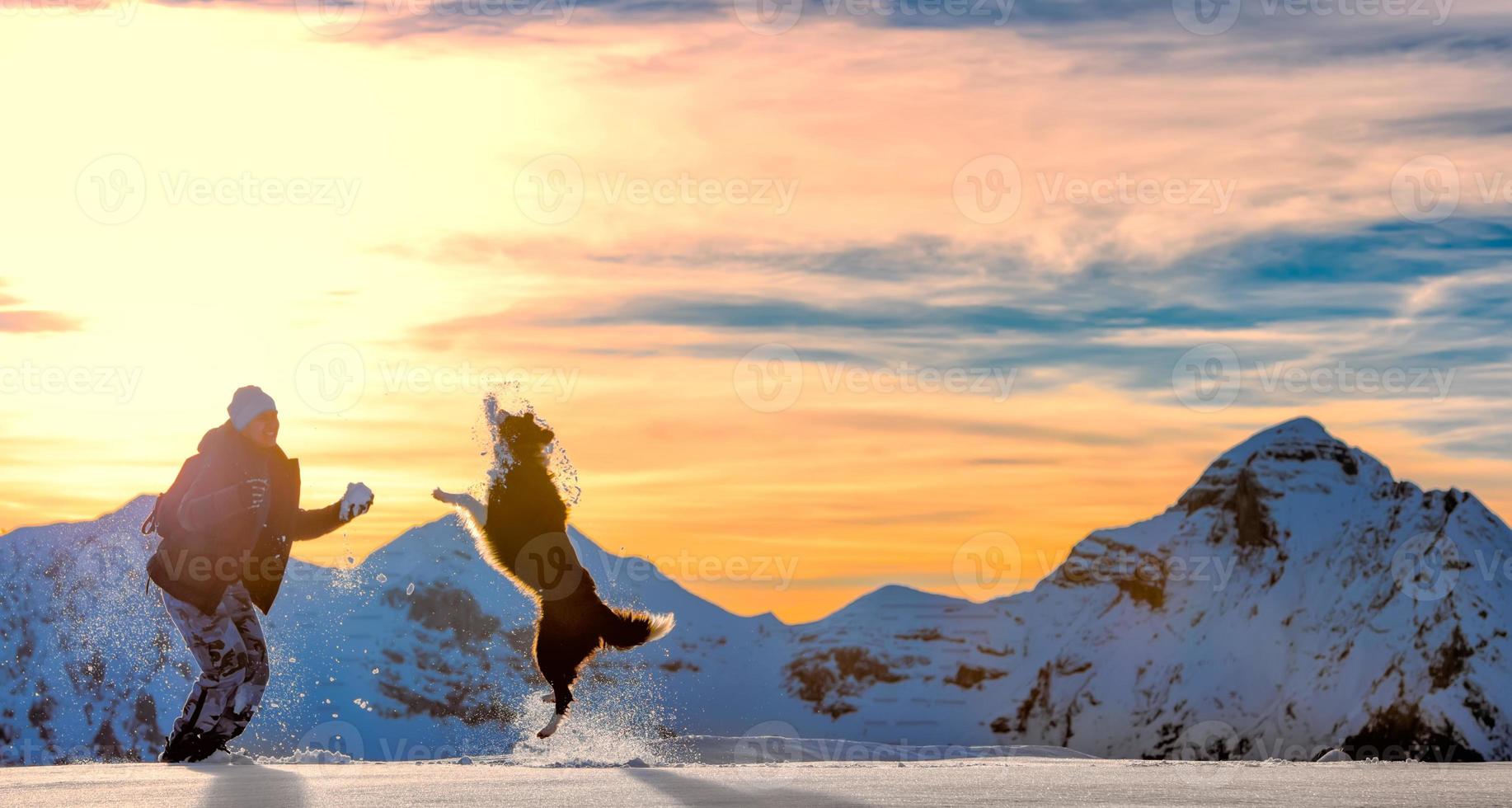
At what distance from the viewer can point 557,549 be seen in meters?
15.9

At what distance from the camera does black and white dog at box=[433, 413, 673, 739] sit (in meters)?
15.8

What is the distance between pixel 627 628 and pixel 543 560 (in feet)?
3.60

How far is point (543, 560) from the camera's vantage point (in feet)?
51.9

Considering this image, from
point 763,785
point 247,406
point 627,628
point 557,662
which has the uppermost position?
point 247,406

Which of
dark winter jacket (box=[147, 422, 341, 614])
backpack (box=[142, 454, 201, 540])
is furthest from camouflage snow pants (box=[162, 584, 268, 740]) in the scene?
backpack (box=[142, 454, 201, 540])

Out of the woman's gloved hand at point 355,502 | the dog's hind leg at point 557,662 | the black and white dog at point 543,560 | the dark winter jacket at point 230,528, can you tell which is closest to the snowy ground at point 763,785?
the dark winter jacket at point 230,528

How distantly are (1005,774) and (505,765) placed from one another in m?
3.75

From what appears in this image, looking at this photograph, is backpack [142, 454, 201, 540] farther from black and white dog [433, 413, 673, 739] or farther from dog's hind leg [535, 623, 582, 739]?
dog's hind leg [535, 623, 582, 739]

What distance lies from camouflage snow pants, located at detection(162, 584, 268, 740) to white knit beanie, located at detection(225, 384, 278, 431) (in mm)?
1352

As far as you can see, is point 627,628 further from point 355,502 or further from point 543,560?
point 355,502

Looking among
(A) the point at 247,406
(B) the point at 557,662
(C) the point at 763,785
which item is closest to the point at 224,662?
(A) the point at 247,406

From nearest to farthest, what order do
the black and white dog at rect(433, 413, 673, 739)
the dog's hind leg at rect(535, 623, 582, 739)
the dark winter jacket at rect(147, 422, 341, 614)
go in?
1. the dark winter jacket at rect(147, 422, 341, 614)
2. the dog's hind leg at rect(535, 623, 582, 739)
3. the black and white dog at rect(433, 413, 673, 739)

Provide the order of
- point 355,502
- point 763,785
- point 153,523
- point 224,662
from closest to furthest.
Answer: point 763,785, point 224,662, point 153,523, point 355,502

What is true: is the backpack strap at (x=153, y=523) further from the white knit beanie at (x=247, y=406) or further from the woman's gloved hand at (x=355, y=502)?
the woman's gloved hand at (x=355, y=502)
